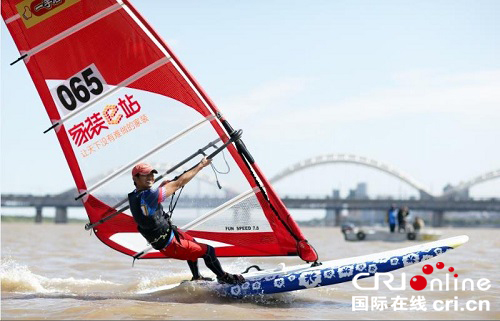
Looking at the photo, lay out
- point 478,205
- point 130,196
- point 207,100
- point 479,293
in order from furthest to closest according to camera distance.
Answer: point 478,205
point 479,293
point 207,100
point 130,196

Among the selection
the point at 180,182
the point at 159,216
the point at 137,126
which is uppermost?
the point at 137,126

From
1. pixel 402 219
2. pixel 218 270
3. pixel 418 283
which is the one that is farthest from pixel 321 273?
pixel 402 219

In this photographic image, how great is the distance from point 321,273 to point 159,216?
1.64 metres

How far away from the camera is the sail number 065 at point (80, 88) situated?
6.56 metres

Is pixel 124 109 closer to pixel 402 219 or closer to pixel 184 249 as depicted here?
pixel 184 249

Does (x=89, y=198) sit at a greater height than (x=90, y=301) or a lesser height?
greater

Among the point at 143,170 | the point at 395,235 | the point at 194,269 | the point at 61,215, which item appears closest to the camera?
the point at 143,170

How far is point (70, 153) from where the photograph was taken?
6.73 metres

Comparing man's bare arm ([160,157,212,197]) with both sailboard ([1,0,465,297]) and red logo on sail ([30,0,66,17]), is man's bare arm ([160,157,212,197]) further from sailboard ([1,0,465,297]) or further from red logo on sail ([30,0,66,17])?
red logo on sail ([30,0,66,17])

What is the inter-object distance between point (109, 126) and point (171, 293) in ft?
5.69

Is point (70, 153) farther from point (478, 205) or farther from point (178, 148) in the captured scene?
point (478, 205)

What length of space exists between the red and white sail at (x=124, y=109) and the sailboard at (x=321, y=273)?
0.22 m

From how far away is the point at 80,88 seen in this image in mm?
6602

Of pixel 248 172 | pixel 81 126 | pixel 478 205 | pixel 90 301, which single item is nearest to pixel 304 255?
pixel 248 172
